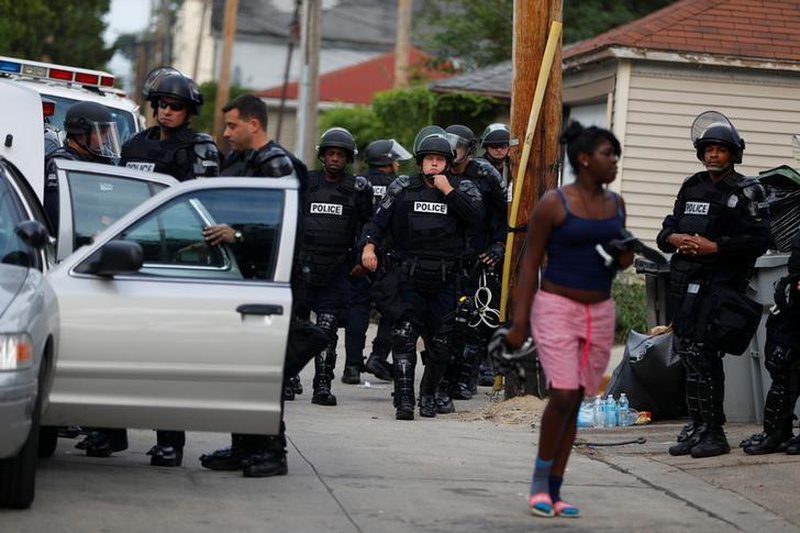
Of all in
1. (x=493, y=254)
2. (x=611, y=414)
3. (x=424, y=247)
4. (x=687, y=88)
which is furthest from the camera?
(x=687, y=88)

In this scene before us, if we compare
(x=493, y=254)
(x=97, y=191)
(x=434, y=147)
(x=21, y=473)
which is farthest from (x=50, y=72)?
(x=21, y=473)

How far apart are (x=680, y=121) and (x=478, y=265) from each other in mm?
7705

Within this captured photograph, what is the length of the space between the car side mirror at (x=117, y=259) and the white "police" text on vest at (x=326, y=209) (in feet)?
16.5

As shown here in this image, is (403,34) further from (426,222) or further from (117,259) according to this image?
(117,259)

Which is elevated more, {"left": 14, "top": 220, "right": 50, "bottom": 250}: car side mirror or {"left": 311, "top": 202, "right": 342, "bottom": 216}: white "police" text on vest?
{"left": 311, "top": 202, "right": 342, "bottom": 216}: white "police" text on vest

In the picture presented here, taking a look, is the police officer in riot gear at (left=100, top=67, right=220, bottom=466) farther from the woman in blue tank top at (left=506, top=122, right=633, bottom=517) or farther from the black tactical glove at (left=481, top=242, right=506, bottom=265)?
the black tactical glove at (left=481, top=242, right=506, bottom=265)

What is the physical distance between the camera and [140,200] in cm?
900

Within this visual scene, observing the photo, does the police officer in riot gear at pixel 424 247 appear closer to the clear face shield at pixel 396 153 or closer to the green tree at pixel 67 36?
the clear face shield at pixel 396 153

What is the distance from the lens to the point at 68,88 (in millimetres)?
14844

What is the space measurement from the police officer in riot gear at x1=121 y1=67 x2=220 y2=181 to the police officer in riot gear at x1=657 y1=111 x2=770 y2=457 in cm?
285

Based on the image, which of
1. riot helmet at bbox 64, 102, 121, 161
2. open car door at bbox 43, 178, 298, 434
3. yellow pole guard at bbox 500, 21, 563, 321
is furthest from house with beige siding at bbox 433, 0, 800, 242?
open car door at bbox 43, 178, 298, 434

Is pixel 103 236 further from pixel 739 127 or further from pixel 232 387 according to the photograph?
pixel 739 127

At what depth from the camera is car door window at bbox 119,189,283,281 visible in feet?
25.8

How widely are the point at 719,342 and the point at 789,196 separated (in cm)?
184
